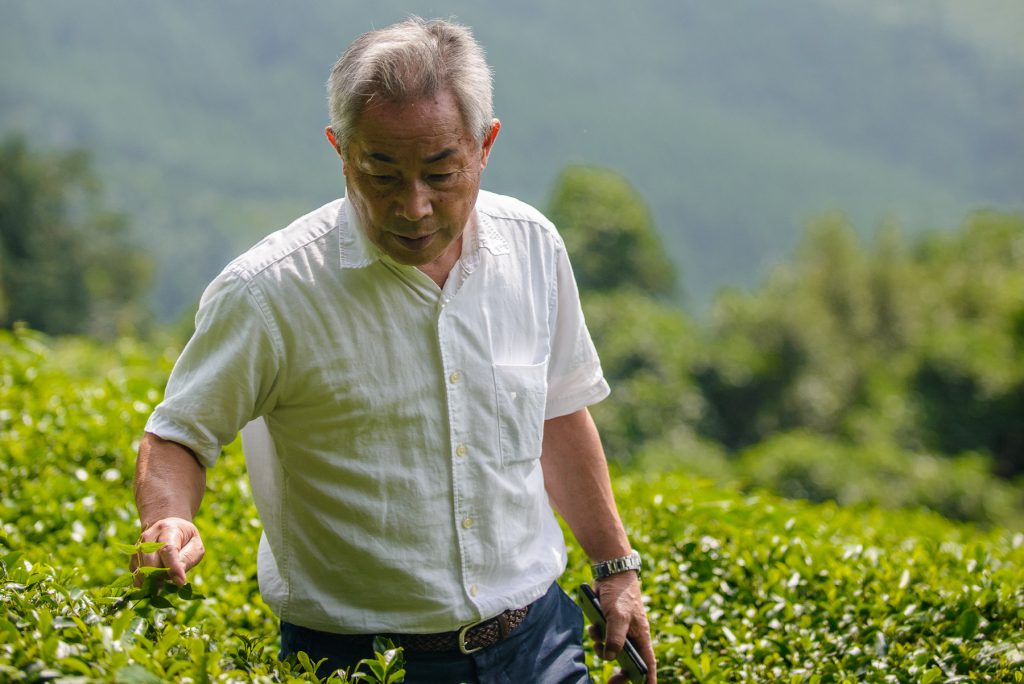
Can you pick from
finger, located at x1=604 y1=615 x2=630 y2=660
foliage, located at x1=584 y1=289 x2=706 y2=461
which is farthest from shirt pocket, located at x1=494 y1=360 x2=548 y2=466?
foliage, located at x1=584 y1=289 x2=706 y2=461

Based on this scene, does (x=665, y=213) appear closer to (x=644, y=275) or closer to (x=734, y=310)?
(x=644, y=275)

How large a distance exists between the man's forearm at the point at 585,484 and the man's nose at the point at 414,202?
0.64 metres

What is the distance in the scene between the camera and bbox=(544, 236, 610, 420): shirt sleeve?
2.18m

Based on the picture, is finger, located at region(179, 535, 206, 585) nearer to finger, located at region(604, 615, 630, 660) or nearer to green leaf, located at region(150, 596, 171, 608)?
green leaf, located at region(150, 596, 171, 608)

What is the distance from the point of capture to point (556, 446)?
229 centimetres

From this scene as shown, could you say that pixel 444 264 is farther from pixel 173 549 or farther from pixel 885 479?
pixel 885 479

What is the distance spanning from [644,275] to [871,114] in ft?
→ 205

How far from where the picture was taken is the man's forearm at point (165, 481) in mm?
1771

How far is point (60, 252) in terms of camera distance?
34312 millimetres

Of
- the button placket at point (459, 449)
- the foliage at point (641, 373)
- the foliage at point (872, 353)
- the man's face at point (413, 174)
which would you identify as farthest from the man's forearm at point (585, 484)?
the foliage at point (641, 373)

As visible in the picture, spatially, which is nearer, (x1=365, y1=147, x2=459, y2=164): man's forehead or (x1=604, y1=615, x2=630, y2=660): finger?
(x1=365, y1=147, x2=459, y2=164): man's forehead

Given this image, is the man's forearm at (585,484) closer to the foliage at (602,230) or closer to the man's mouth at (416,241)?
the man's mouth at (416,241)

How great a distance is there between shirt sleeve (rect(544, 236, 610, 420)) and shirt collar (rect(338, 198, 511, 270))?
16 centimetres

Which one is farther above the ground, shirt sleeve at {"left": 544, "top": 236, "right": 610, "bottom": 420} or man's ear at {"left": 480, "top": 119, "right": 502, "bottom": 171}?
man's ear at {"left": 480, "top": 119, "right": 502, "bottom": 171}
